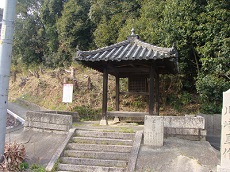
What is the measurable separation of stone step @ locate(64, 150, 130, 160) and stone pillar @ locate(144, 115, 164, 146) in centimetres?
83

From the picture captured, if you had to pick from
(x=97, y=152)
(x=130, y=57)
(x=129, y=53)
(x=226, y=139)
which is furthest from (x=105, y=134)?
(x=226, y=139)

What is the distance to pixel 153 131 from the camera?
6.61 metres

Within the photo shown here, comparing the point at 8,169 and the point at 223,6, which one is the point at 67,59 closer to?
the point at 223,6

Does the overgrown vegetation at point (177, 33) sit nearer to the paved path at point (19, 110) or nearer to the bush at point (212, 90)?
the bush at point (212, 90)

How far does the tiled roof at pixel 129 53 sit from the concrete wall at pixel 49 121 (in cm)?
240

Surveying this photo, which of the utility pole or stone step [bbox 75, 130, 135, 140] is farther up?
the utility pole

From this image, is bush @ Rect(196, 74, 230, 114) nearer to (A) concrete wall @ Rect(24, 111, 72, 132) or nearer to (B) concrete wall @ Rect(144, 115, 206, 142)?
(B) concrete wall @ Rect(144, 115, 206, 142)

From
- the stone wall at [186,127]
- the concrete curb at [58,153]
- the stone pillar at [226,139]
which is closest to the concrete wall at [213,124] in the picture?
the stone wall at [186,127]

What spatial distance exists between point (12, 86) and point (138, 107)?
1469 cm

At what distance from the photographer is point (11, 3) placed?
5.32 meters

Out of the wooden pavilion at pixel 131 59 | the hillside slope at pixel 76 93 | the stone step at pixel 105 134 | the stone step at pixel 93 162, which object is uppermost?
the wooden pavilion at pixel 131 59

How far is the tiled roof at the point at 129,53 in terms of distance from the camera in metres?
8.00

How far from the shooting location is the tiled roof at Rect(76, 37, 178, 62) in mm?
8000

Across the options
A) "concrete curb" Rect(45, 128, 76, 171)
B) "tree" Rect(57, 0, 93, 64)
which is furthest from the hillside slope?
"concrete curb" Rect(45, 128, 76, 171)
